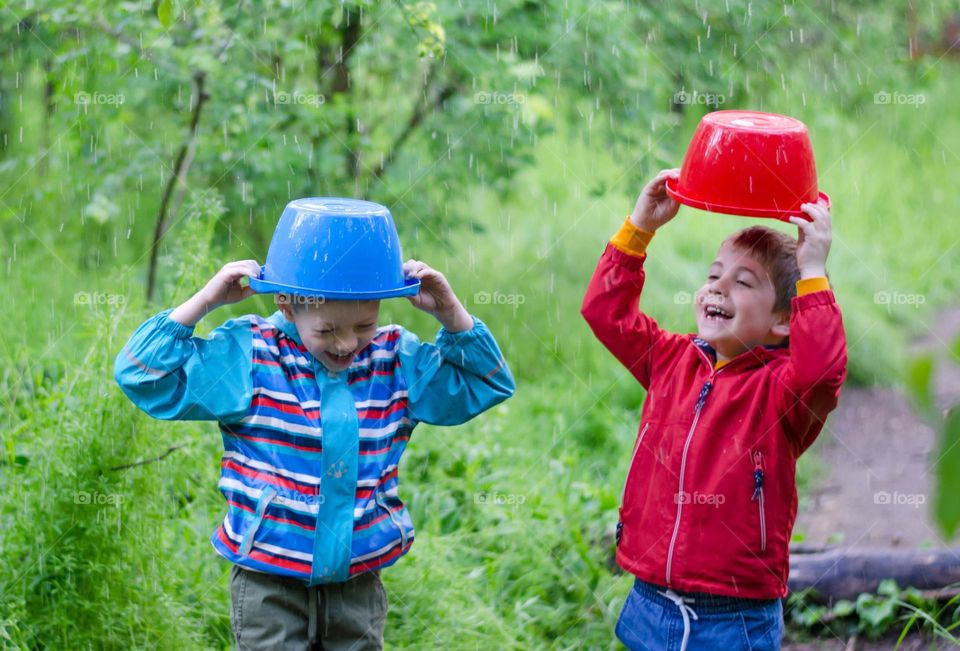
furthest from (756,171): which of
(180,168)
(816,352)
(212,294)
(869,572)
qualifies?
(180,168)

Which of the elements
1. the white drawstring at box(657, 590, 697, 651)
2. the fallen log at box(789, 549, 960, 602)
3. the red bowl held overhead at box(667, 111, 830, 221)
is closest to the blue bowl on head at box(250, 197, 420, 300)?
the red bowl held overhead at box(667, 111, 830, 221)

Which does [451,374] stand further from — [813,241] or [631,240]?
[813,241]

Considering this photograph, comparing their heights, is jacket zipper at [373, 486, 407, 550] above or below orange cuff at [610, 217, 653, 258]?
below

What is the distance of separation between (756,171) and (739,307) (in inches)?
15.2

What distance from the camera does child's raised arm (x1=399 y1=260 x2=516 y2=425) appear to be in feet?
9.57

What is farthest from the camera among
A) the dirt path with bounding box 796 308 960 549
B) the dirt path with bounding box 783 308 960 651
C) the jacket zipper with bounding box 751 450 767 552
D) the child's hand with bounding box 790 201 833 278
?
the dirt path with bounding box 796 308 960 549

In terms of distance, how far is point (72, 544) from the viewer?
3.45 m

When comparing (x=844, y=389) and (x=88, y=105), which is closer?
(x=88, y=105)

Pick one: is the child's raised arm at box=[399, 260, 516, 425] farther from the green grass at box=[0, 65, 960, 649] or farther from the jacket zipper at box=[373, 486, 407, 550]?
the green grass at box=[0, 65, 960, 649]

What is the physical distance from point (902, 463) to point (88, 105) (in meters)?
4.54

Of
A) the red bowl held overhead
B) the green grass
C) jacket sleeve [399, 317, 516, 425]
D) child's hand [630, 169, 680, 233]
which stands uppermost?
the red bowl held overhead

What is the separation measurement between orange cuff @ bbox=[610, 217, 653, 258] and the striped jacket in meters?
0.78

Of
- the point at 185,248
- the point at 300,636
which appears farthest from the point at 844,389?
the point at 300,636

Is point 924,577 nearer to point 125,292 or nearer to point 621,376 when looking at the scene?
point 621,376
